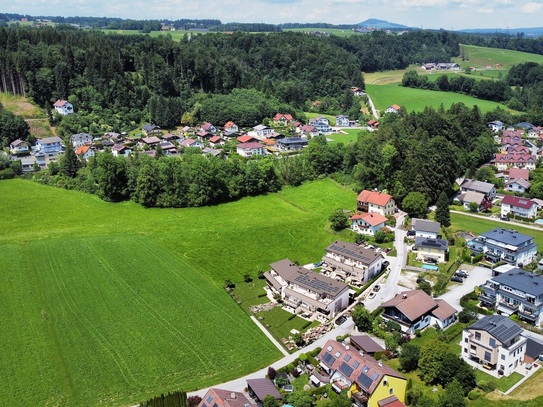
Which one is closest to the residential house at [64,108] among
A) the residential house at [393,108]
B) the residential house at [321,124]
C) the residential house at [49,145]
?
the residential house at [49,145]

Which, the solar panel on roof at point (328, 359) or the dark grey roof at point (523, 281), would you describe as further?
the dark grey roof at point (523, 281)

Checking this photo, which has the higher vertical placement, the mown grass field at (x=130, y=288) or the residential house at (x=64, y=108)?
the residential house at (x=64, y=108)

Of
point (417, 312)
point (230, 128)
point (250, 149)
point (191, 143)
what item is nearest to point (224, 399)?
point (417, 312)

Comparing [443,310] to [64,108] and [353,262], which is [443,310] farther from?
[64,108]

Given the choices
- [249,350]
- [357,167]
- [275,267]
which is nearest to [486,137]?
[357,167]

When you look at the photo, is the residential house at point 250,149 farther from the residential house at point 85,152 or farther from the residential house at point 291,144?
the residential house at point 85,152

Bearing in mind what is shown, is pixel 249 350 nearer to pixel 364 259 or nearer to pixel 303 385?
pixel 303 385
